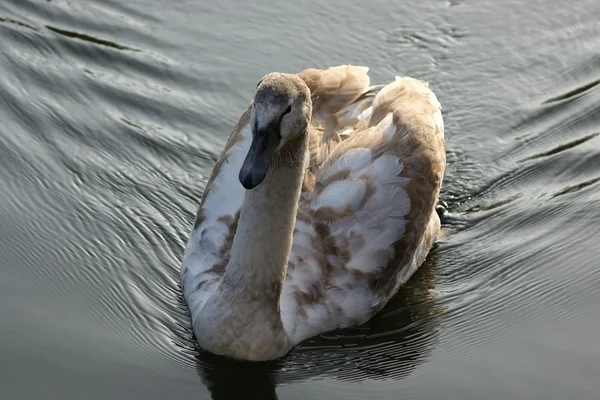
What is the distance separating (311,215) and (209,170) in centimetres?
218

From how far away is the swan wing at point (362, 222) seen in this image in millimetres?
8227

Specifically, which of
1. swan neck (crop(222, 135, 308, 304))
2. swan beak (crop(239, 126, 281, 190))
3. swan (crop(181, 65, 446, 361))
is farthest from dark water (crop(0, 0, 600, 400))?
swan beak (crop(239, 126, 281, 190))

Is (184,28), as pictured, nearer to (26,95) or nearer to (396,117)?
(26,95)

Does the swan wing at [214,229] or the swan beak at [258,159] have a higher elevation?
the swan beak at [258,159]

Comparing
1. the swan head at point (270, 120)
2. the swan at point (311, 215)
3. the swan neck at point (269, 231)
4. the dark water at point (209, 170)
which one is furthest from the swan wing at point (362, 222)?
the swan head at point (270, 120)

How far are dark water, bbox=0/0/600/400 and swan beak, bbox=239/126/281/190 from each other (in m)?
1.58

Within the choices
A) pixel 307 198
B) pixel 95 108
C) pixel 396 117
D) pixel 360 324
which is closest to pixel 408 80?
pixel 396 117

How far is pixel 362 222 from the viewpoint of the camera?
8.46 metres

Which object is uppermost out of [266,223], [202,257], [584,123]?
[266,223]

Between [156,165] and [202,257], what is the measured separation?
1.95 metres

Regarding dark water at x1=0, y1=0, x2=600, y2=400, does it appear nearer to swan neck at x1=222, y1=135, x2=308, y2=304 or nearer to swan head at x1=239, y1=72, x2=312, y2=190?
swan neck at x1=222, y1=135, x2=308, y2=304

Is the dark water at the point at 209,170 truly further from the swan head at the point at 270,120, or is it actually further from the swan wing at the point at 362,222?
the swan head at the point at 270,120

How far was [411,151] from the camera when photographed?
881cm

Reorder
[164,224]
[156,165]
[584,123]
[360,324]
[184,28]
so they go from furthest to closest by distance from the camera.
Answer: [184,28] < [584,123] < [156,165] < [164,224] < [360,324]
